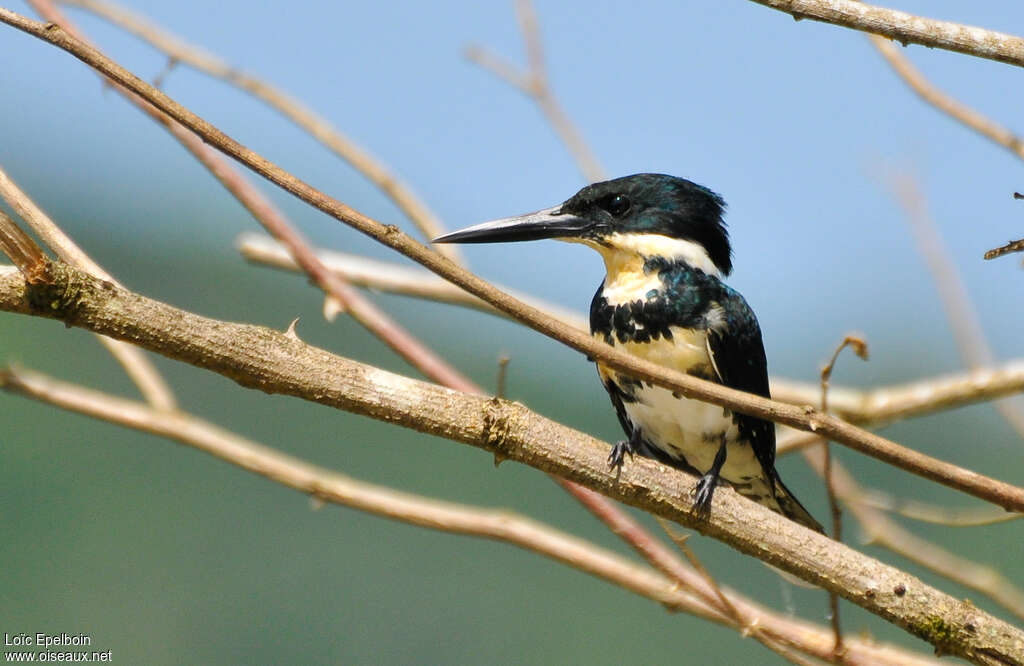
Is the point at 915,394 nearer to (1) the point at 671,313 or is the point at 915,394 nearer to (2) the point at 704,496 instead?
(1) the point at 671,313

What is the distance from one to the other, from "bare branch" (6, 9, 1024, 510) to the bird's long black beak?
1455mm

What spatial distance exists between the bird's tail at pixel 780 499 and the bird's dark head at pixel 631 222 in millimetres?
696

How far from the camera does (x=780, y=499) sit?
3492 millimetres

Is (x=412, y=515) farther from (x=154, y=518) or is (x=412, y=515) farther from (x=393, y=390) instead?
(x=154, y=518)

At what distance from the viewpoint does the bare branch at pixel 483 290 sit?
172 cm

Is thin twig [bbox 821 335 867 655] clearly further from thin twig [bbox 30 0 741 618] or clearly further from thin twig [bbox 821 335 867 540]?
thin twig [bbox 30 0 741 618]

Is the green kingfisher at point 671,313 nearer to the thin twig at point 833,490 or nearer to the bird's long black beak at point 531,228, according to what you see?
the bird's long black beak at point 531,228

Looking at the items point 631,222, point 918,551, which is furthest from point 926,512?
point 631,222

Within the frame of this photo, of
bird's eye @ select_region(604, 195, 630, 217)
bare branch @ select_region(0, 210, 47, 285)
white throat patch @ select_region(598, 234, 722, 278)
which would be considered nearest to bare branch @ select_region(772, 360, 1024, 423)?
white throat patch @ select_region(598, 234, 722, 278)

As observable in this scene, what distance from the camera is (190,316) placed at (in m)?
1.89

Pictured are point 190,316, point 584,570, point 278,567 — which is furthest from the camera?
point 278,567

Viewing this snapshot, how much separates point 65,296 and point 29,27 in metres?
0.45

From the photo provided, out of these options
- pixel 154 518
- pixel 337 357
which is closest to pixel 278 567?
pixel 154 518

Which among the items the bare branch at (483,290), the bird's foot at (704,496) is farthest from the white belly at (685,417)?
the bare branch at (483,290)
